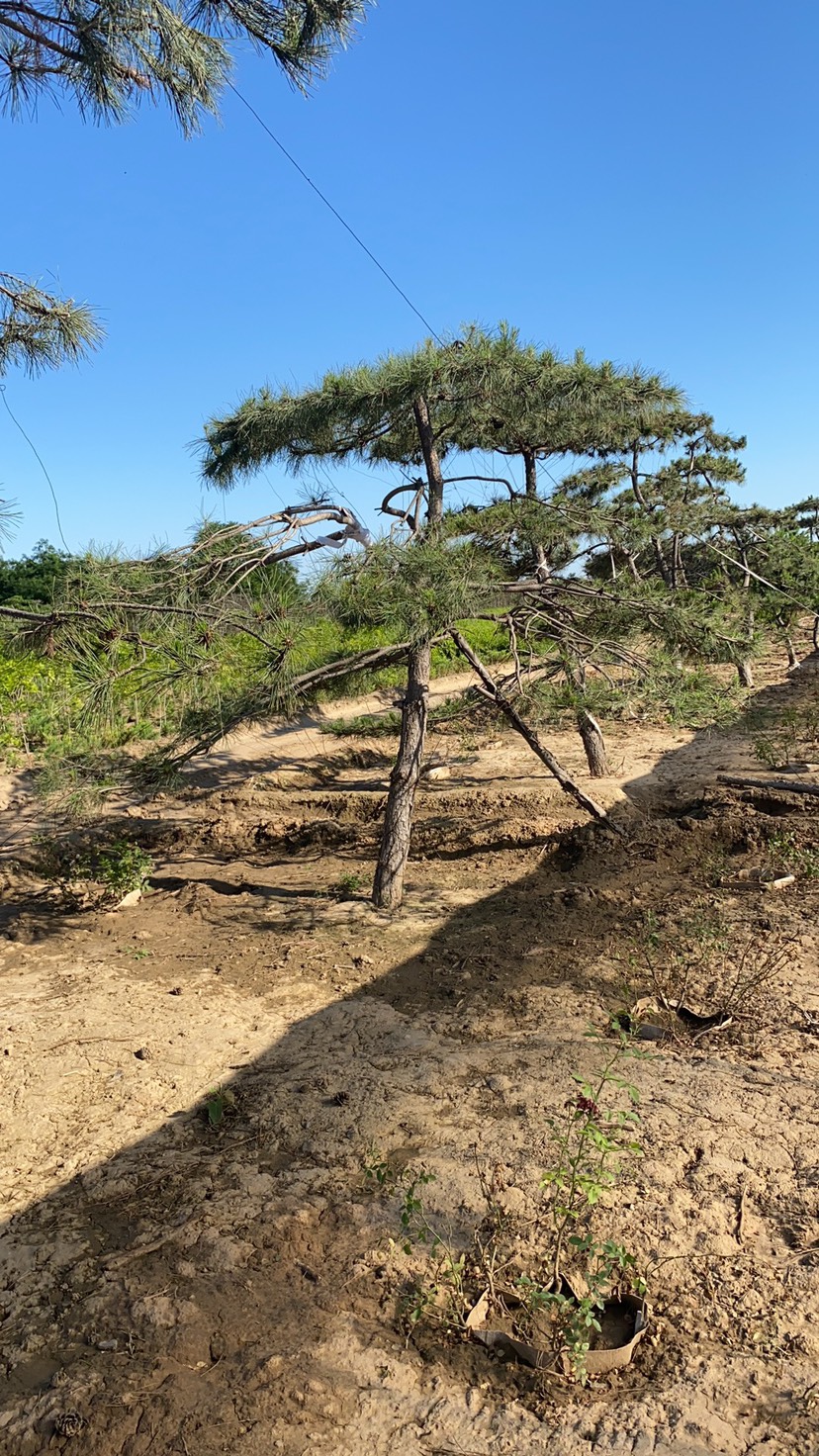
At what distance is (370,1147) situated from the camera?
2.84 metres

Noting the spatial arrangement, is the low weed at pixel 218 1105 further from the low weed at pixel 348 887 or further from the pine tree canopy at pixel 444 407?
the pine tree canopy at pixel 444 407

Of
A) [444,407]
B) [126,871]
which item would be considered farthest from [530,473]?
[126,871]

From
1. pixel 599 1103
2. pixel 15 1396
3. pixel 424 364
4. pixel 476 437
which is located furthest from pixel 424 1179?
pixel 476 437

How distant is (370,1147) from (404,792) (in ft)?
9.12

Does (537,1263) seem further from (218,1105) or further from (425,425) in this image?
(425,425)

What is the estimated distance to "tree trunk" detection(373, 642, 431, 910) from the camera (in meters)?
5.40

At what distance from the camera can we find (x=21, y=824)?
24.1 ft

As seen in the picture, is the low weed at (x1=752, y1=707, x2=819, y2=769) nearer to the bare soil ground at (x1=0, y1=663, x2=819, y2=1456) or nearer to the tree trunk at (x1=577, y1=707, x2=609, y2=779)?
the bare soil ground at (x1=0, y1=663, x2=819, y2=1456)

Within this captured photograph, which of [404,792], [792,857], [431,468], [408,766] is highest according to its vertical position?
[431,468]

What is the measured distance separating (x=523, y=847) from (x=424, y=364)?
3653 mm

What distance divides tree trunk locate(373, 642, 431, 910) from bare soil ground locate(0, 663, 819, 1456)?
0.62 feet

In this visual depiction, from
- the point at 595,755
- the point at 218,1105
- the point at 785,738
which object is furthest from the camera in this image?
the point at 595,755

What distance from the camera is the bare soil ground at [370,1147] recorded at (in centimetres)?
186

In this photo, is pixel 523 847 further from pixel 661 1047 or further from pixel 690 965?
pixel 661 1047
